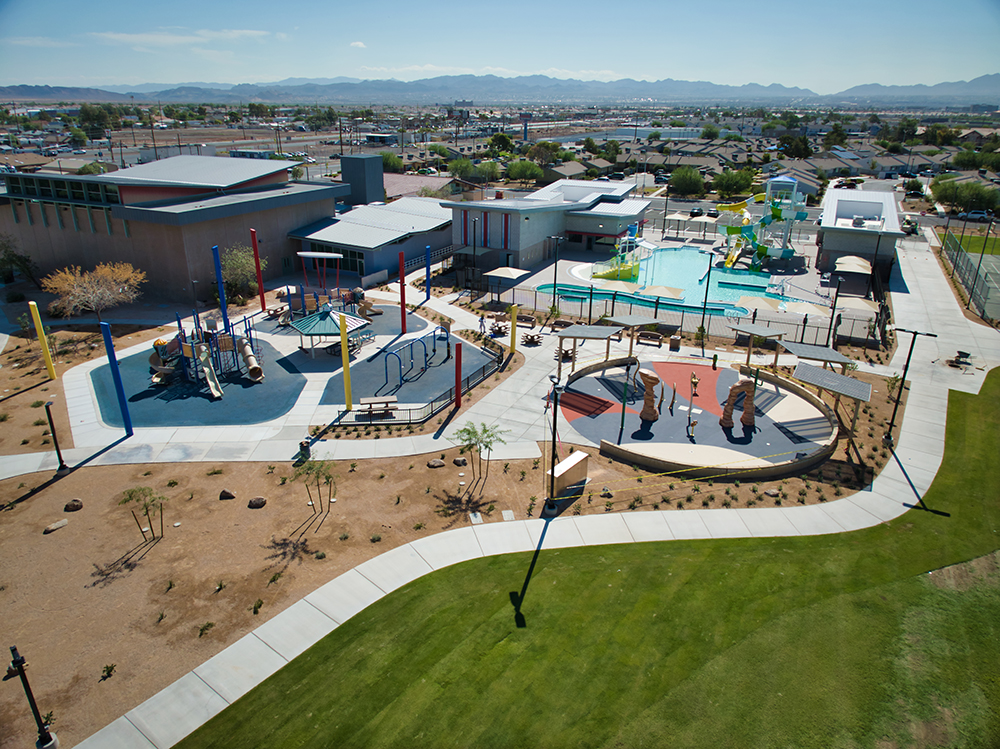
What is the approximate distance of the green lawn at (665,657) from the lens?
13.5 meters

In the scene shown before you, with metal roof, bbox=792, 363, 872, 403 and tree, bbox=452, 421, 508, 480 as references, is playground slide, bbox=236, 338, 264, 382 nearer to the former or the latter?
tree, bbox=452, 421, 508, 480

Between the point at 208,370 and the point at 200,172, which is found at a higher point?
the point at 200,172

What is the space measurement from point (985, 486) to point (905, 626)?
10.3m

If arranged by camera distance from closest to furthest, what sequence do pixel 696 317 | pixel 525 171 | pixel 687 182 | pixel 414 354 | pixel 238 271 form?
pixel 414 354 < pixel 696 317 < pixel 238 271 < pixel 687 182 < pixel 525 171

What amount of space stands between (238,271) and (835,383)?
37.8 meters

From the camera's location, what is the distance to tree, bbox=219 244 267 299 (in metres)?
41.9

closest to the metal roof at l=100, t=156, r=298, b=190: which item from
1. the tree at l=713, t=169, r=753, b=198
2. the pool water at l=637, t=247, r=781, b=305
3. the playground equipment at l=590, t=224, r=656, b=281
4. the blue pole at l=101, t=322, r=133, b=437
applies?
the blue pole at l=101, t=322, r=133, b=437

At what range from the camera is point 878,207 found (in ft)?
196

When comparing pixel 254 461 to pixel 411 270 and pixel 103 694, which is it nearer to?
pixel 103 694

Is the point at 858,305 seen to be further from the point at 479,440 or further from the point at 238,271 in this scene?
the point at 238,271

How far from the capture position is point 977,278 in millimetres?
47312

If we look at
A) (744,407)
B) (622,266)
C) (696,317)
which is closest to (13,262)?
(622,266)

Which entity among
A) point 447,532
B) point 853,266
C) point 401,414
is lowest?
point 447,532

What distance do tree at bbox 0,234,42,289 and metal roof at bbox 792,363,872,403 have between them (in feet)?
170
